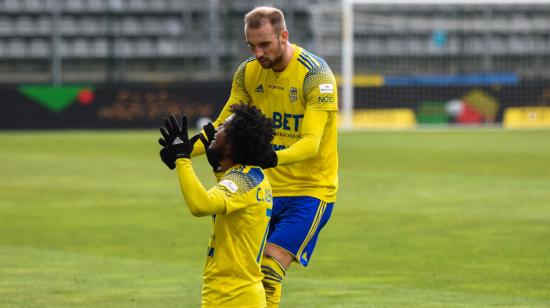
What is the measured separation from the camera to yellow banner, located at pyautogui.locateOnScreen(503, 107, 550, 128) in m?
42.2

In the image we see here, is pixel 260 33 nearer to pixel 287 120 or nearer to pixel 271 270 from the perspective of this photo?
pixel 287 120

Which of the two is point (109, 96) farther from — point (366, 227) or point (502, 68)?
point (366, 227)

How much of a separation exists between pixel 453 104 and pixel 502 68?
4.09 m

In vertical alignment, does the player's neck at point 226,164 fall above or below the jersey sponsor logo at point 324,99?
below


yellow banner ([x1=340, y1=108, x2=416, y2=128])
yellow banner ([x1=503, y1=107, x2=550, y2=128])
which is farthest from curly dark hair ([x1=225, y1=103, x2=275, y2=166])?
yellow banner ([x1=503, y1=107, x2=550, y2=128])

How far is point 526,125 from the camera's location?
140 ft

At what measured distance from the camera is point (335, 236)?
512 inches

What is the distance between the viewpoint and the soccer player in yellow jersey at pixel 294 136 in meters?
6.40

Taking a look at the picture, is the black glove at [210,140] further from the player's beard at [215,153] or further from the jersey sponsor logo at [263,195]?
the jersey sponsor logo at [263,195]

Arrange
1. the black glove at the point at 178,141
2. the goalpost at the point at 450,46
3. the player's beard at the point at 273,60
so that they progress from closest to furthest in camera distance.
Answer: the black glove at the point at 178,141 → the player's beard at the point at 273,60 → the goalpost at the point at 450,46

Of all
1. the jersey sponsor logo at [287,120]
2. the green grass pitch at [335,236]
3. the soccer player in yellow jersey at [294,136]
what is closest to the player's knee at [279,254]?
the soccer player in yellow jersey at [294,136]

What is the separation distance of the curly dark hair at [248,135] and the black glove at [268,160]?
0.01 metres

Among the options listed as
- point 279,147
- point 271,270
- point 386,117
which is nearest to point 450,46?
point 386,117

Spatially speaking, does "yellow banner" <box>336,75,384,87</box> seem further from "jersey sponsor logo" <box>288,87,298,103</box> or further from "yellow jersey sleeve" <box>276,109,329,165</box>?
"yellow jersey sleeve" <box>276,109,329,165</box>
